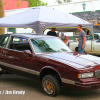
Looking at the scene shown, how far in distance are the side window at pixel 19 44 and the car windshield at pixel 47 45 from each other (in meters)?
0.25

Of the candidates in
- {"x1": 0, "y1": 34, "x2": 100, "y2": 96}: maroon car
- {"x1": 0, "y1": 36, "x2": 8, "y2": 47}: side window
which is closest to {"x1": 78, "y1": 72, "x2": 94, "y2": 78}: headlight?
{"x1": 0, "y1": 34, "x2": 100, "y2": 96}: maroon car

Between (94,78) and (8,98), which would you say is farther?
(8,98)

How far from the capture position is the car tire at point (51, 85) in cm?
496

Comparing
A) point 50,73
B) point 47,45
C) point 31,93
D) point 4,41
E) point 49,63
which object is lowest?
point 31,93

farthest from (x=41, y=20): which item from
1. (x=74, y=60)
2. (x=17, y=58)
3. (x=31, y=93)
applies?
(x=74, y=60)

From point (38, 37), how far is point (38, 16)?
3876mm

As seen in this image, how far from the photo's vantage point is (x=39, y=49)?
595cm

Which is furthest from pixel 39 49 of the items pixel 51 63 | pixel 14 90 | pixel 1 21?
pixel 1 21

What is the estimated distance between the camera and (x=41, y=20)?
31.7ft

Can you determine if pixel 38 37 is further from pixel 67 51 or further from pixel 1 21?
pixel 1 21

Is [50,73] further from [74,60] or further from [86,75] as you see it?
[86,75]

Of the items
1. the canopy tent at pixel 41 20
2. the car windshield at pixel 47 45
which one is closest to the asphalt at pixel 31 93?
the car windshield at pixel 47 45

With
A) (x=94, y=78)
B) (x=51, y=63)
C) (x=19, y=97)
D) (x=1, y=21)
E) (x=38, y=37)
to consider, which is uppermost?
(x=1, y=21)

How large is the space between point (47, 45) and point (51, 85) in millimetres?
1485
